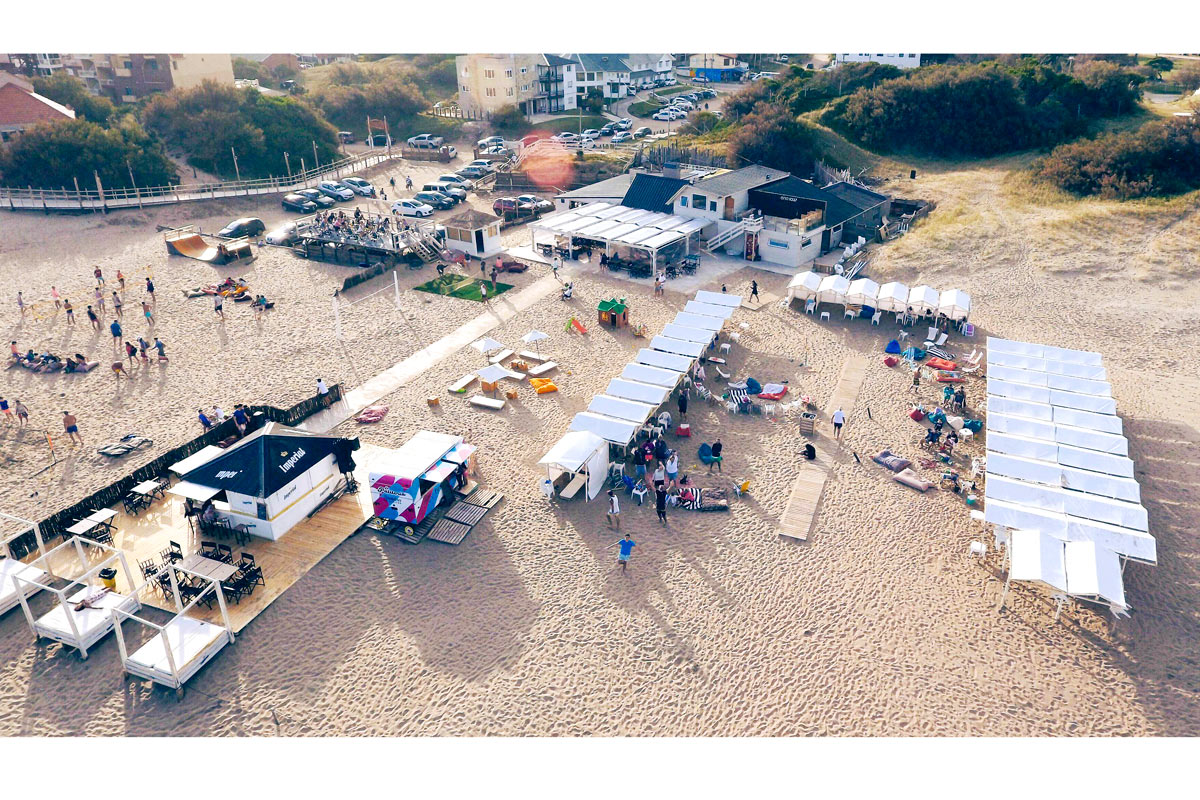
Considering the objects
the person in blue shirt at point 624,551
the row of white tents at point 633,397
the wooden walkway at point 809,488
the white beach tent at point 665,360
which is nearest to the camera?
the person in blue shirt at point 624,551

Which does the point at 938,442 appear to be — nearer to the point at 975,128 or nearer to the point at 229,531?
the point at 229,531

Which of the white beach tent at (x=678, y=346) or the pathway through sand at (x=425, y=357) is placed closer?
the pathway through sand at (x=425, y=357)

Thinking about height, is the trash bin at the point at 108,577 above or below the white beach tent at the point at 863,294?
below

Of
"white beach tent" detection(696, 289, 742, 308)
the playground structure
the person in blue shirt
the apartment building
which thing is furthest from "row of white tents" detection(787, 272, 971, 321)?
the apartment building

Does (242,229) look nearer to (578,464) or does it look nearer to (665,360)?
(665,360)

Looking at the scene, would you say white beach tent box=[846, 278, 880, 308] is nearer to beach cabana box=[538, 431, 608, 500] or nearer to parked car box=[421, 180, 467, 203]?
beach cabana box=[538, 431, 608, 500]

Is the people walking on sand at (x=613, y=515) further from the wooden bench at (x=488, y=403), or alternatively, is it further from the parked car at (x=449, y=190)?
the parked car at (x=449, y=190)

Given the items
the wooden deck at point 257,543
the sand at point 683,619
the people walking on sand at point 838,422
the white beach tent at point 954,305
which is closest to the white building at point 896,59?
the white beach tent at point 954,305
